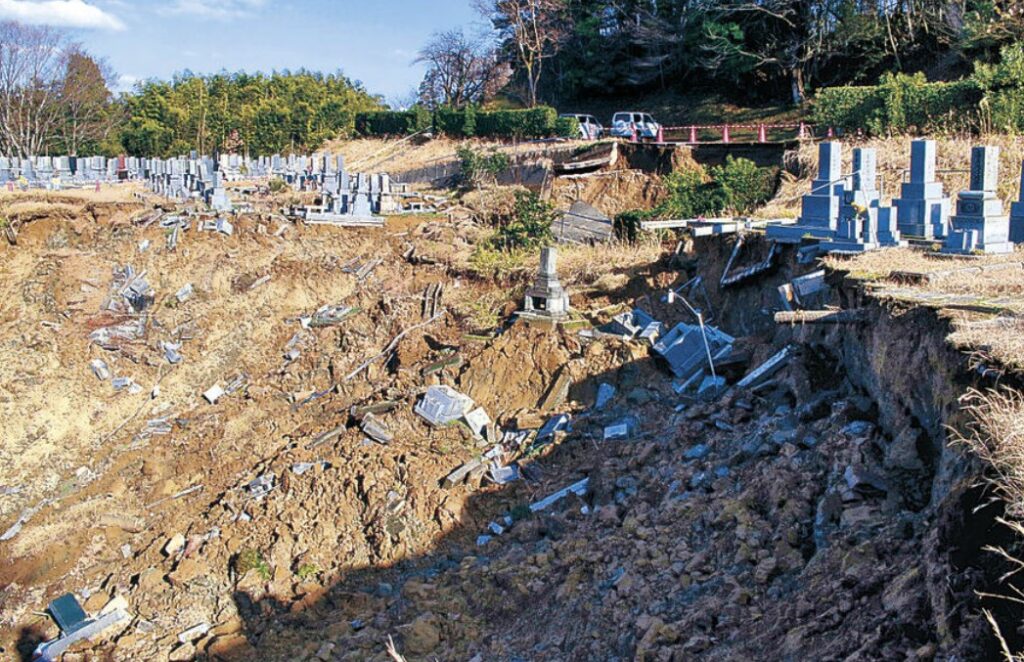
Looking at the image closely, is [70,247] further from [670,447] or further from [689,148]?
[670,447]

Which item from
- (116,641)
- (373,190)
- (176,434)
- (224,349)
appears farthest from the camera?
(373,190)

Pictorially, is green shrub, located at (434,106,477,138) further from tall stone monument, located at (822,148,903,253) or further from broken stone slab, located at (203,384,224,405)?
tall stone monument, located at (822,148,903,253)

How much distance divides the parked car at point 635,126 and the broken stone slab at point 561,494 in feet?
54.2

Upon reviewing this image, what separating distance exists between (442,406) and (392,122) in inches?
Result: 1030

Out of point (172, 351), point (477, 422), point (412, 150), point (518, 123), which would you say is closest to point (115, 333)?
point (172, 351)

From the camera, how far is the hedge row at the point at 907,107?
741 inches

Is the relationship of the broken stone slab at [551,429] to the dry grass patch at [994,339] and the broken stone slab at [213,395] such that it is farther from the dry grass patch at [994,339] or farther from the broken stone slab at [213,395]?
the broken stone slab at [213,395]

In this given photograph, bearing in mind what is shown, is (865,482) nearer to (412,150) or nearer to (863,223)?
(863,223)

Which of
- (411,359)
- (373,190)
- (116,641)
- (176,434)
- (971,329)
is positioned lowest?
(116,641)

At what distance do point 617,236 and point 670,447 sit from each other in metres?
8.22

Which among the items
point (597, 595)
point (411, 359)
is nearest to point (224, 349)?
point (411, 359)

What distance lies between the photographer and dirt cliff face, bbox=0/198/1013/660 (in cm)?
715

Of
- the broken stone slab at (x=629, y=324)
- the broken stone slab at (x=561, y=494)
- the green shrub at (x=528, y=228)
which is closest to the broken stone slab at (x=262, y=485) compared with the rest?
the broken stone slab at (x=561, y=494)

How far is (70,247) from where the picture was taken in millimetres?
22078
